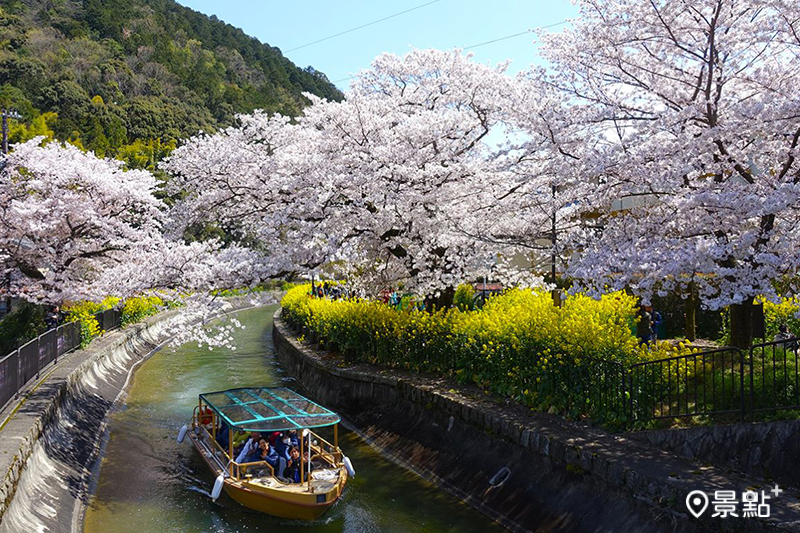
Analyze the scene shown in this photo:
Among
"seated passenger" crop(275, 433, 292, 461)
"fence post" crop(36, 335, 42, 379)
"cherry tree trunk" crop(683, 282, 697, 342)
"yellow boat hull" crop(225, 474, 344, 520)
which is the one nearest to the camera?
"yellow boat hull" crop(225, 474, 344, 520)

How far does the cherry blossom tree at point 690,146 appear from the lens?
984 cm

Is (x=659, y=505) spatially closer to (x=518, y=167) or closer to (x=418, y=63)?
(x=518, y=167)

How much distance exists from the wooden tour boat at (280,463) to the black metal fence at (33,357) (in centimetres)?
411

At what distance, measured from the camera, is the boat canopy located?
12.9 metres

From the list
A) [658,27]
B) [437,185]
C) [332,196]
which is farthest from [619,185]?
[332,196]

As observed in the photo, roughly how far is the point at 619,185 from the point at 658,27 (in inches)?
109

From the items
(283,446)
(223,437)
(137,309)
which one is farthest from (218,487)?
(137,309)

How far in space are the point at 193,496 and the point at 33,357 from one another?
6.53m

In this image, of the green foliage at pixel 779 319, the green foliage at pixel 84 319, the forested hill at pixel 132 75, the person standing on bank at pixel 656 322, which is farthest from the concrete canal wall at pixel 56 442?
the forested hill at pixel 132 75

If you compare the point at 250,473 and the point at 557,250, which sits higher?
the point at 557,250

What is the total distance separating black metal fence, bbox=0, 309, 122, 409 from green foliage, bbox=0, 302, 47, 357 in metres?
0.84

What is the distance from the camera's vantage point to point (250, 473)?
12961 mm

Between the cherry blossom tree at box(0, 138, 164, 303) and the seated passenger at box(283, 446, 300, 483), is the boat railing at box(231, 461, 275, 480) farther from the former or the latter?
the cherry blossom tree at box(0, 138, 164, 303)

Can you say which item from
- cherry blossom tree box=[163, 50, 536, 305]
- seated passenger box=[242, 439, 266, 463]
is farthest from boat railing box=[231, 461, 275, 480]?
cherry blossom tree box=[163, 50, 536, 305]
